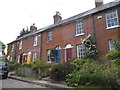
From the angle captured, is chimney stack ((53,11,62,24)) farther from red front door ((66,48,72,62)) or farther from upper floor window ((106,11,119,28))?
upper floor window ((106,11,119,28))

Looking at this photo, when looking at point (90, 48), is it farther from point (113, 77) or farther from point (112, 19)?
point (113, 77)

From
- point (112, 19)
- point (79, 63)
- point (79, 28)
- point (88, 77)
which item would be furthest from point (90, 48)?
point (88, 77)

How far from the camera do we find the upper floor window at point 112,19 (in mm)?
12438

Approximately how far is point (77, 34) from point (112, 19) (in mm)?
4568

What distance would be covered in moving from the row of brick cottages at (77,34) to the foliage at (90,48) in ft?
1.76

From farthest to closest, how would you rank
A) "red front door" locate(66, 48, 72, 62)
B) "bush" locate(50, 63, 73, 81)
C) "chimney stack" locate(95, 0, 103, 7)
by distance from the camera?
"chimney stack" locate(95, 0, 103, 7), "red front door" locate(66, 48, 72, 62), "bush" locate(50, 63, 73, 81)

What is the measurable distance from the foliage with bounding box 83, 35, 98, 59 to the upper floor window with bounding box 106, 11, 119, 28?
2.55 m

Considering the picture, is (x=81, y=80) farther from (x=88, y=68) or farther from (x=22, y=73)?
(x=22, y=73)

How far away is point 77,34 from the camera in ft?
49.8

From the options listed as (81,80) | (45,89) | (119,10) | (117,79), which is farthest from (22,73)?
(119,10)

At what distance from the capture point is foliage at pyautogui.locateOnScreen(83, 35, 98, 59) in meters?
12.5

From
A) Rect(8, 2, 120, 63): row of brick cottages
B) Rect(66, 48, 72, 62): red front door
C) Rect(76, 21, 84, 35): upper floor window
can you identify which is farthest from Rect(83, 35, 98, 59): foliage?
Rect(66, 48, 72, 62): red front door

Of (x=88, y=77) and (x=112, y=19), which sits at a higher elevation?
(x=112, y=19)

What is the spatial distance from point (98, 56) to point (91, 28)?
3.60 m
